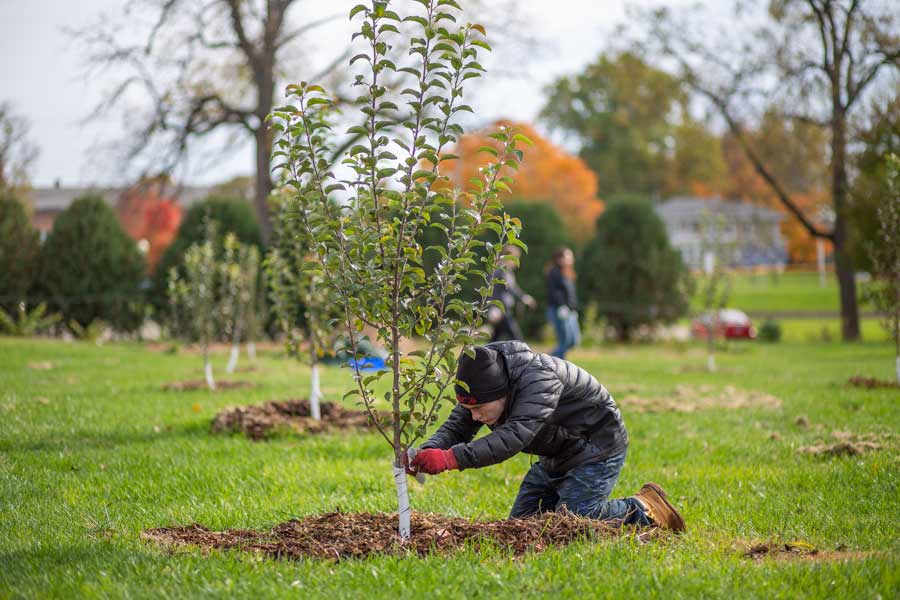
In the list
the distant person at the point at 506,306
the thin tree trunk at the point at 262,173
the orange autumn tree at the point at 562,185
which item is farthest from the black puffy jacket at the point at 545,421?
the orange autumn tree at the point at 562,185

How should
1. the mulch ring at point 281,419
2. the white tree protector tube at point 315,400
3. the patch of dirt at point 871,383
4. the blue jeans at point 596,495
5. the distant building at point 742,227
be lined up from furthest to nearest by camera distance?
the distant building at point 742,227 < the patch of dirt at point 871,383 < the white tree protector tube at point 315,400 < the mulch ring at point 281,419 < the blue jeans at point 596,495

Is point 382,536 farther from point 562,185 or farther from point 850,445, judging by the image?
point 562,185

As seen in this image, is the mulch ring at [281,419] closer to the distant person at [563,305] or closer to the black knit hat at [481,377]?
the black knit hat at [481,377]

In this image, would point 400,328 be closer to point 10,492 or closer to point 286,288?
point 10,492

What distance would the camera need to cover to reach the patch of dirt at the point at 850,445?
6.37m

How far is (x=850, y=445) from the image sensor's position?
6.41 metres

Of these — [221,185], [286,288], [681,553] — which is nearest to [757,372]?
[286,288]

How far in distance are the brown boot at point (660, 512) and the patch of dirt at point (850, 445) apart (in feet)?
7.86

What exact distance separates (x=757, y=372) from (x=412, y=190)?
1134 centimetres

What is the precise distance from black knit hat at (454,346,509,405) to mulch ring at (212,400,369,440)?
11.1 ft

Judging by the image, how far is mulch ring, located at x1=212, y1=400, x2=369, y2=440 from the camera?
24.8 feet

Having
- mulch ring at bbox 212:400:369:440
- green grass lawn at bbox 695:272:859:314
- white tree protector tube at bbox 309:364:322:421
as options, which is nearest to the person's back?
mulch ring at bbox 212:400:369:440

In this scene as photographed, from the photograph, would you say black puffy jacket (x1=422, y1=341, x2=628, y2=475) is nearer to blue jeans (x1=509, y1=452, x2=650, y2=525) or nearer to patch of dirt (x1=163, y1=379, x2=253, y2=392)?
blue jeans (x1=509, y1=452, x2=650, y2=525)

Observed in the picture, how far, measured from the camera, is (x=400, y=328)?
13.3 ft
